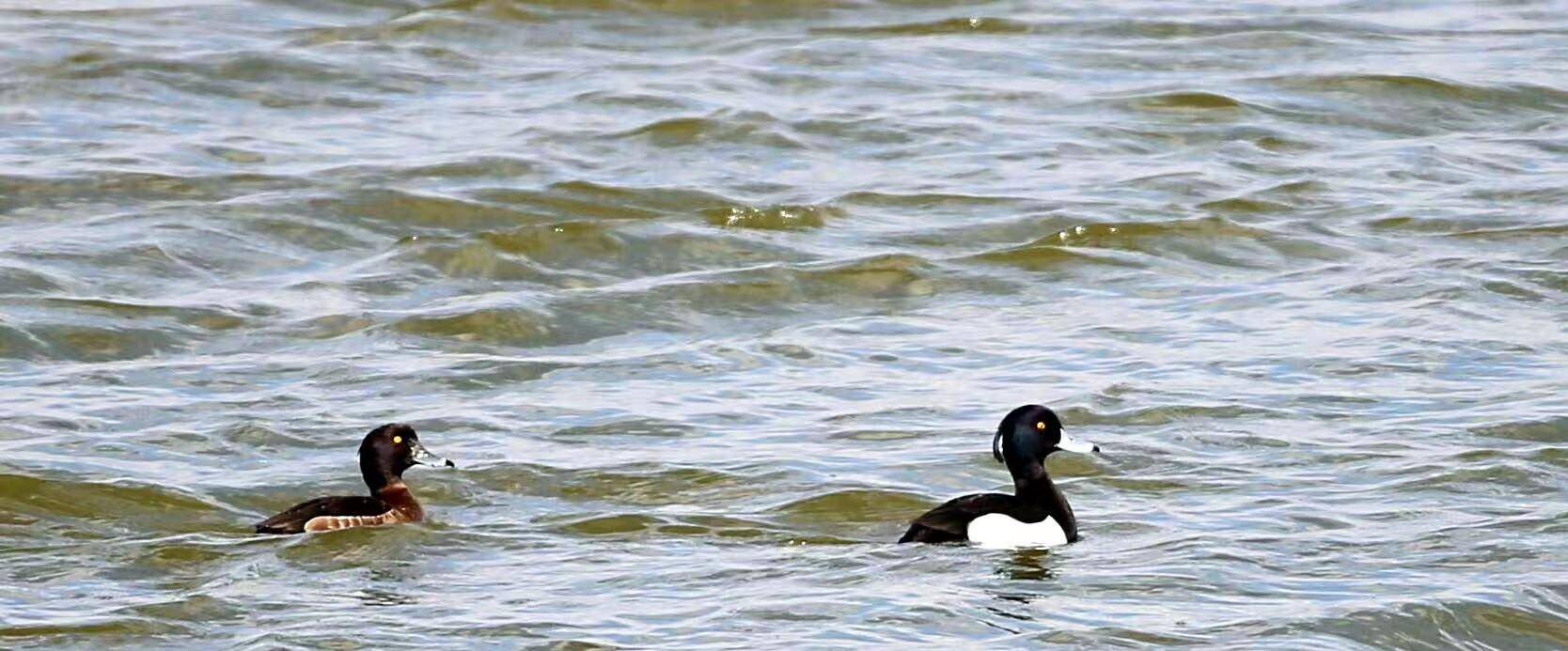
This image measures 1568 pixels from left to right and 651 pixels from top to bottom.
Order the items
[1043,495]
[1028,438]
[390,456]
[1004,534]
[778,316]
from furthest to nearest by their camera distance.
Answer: [778,316] < [390,456] < [1028,438] < [1043,495] < [1004,534]

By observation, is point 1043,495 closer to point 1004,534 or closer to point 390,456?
point 1004,534

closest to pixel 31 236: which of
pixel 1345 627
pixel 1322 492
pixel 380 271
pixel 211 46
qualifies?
pixel 380 271

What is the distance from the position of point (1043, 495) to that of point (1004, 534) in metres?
0.40

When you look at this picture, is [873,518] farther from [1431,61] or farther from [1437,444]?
[1431,61]

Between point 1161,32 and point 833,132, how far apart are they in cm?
445

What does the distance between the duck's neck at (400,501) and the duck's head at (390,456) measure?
3 cm

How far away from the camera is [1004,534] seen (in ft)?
34.6

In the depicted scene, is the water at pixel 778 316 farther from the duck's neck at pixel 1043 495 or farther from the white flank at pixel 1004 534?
the duck's neck at pixel 1043 495

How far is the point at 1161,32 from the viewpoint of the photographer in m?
22.9

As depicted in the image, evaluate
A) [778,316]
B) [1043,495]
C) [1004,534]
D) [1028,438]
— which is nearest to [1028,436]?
[1028,438]

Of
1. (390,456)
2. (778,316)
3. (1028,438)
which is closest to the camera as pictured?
(1028,438)

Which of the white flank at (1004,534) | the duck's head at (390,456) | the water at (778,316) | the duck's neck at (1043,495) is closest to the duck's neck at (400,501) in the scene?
the duck's head at (390,456)

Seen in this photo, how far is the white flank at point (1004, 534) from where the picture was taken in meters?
10.5

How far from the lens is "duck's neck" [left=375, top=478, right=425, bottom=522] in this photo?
11133 mm
